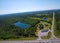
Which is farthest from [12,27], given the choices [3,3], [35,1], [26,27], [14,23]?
[35,1]

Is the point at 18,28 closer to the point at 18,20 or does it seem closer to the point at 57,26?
the point at 18,20

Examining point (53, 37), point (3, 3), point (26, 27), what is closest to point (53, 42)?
point (53, 37)

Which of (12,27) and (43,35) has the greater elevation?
(12,27)

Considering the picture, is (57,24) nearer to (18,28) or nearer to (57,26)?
(57,26)

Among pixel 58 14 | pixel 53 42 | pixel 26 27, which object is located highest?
pixel 58 14

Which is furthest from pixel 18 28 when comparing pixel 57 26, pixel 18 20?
pixel 57 26

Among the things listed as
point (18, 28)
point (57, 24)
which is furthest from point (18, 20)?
point (57, 24)

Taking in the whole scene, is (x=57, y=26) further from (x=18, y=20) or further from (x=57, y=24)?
(x=18, y=20)

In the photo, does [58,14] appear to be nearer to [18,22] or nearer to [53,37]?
[53,37]

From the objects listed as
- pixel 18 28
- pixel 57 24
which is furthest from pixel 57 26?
pixel 18 28
